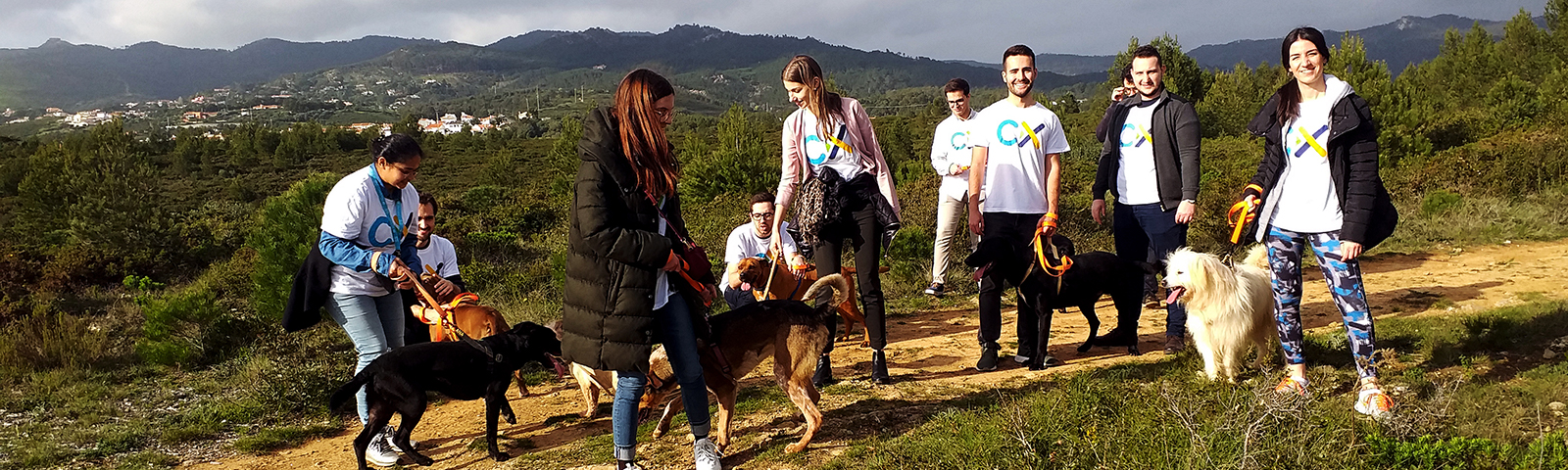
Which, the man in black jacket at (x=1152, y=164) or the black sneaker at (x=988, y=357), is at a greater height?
the man in black jacket at (x=1152, y=164)

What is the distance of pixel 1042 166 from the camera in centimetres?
477

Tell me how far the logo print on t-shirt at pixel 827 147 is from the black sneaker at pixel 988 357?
5.26ft

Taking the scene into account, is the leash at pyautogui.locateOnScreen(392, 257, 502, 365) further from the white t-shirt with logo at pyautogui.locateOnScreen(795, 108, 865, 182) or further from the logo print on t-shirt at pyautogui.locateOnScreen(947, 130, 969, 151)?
the logo print on t-shirt at pyautogui.locateOnScreen(947, 130, 969, 151)

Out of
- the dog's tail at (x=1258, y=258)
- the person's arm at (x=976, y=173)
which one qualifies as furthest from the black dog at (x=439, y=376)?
the dog's tail at (x=1258, y=258)

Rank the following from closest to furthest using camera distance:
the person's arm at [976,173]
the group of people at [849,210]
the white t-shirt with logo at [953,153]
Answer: the group of people at [849,210]
the person's arm at [976,173]
the white t-shirt with logo at [953,153]

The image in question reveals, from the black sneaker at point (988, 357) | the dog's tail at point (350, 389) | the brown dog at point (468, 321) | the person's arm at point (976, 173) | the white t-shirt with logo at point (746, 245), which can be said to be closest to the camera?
the dog's tail at point (350, 389)

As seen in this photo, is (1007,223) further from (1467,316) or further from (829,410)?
(1467,316)

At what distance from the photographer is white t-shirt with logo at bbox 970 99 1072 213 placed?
4.71 metres

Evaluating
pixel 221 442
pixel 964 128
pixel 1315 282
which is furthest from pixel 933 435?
pixel 1315 282

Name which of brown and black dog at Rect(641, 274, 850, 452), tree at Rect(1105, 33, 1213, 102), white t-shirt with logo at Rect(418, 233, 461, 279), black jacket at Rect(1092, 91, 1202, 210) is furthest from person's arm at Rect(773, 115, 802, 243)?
tree at Rect(1105, 33, 1213, 102)

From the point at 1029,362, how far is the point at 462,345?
3.33 metres

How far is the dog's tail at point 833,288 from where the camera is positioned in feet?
14.0

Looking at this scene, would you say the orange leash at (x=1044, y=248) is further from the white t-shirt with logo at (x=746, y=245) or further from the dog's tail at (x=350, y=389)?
the dog's tail at (x=350, y=389)

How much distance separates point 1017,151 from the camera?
4711 millimetres
